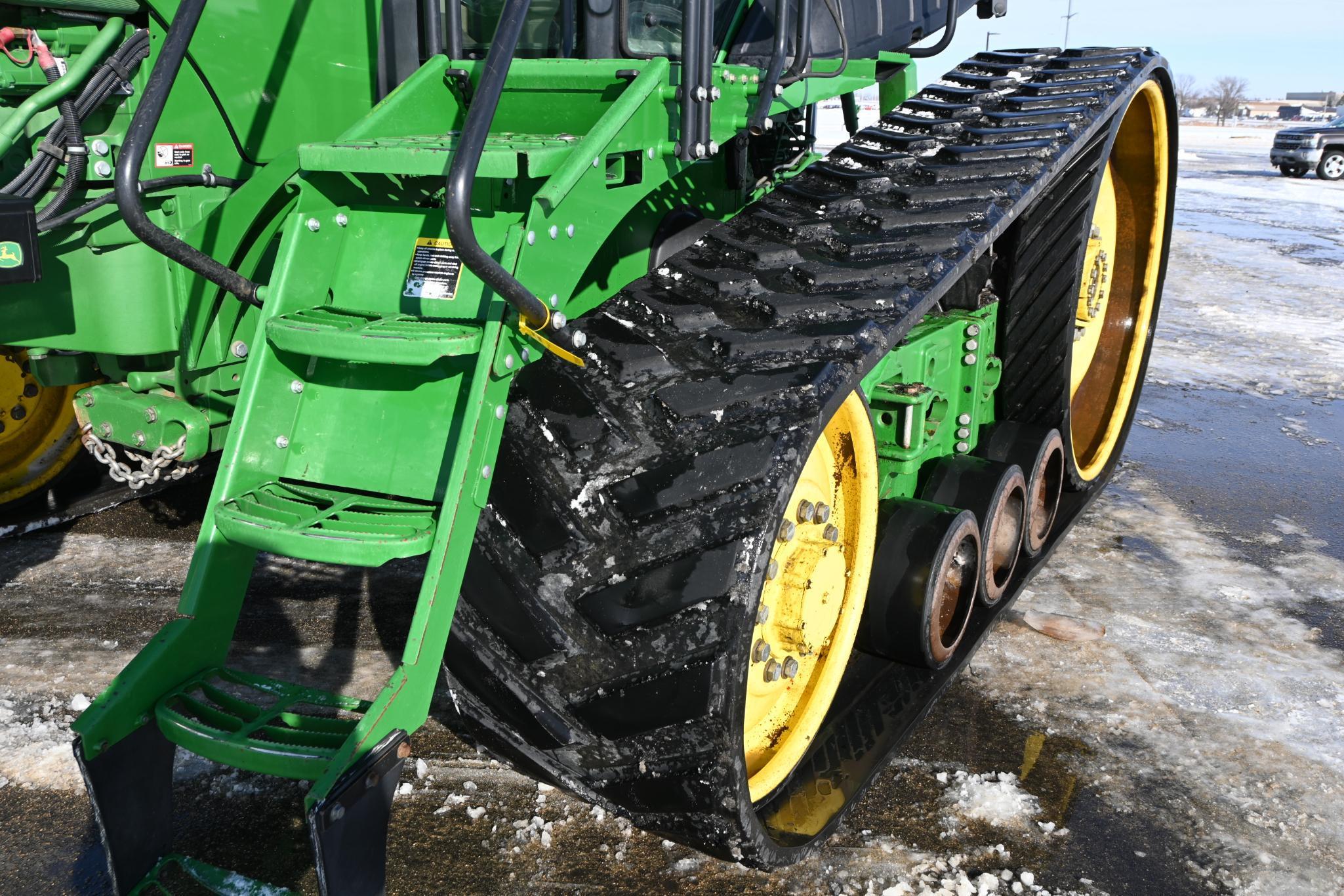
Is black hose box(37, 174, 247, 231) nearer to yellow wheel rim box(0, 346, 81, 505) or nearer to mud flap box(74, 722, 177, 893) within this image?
yellow wheel rim box(0, 346, 81, 505)

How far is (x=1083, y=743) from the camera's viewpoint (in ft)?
10.3

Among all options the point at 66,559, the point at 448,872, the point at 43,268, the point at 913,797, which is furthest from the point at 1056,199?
the point at 66,559

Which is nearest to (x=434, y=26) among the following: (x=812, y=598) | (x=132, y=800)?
(x=812, y=598)

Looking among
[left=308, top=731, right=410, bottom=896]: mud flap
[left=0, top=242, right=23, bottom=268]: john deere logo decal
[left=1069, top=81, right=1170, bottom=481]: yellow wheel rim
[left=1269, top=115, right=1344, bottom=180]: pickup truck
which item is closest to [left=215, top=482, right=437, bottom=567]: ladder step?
[left=308, top=731, right=410, bottom=896]: mud flap

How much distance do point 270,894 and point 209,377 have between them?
69.4 inches

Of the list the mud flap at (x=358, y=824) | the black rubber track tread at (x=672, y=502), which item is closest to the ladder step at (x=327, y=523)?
the black rubber track tread at (x=672, y=502)

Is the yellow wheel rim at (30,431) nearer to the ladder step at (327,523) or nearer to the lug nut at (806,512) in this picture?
the ladder step at (327,523)

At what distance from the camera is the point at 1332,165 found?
21.2 metres

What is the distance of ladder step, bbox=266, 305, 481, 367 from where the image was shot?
2012 mm

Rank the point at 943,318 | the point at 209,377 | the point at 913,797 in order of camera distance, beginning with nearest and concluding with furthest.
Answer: the point at 913,797, the point at 209,377, the point at 943,318

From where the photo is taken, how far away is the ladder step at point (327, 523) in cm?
197

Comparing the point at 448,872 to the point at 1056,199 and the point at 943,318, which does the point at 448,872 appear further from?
the point at 1056,199

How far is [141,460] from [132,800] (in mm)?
1793

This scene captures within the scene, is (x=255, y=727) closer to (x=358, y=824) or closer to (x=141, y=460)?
(x=358, y=824)
